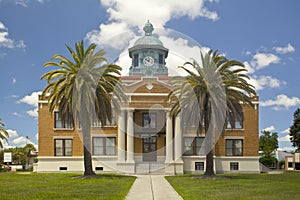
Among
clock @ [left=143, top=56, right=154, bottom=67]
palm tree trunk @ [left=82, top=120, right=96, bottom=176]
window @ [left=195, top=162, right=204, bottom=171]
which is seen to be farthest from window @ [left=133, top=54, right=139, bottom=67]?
window @ [left=195, top=162, right=204, bottom=171]

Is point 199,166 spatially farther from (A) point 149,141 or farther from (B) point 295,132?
(B) point 295,132

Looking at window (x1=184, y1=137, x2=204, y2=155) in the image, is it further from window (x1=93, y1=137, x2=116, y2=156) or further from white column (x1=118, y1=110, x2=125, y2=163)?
window (x1=93, y1=137, x2=116, y2=156)

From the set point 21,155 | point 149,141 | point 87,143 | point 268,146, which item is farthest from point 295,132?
point 21,155

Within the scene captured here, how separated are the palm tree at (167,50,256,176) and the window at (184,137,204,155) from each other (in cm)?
1252

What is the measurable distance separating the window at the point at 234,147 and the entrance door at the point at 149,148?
865 cm

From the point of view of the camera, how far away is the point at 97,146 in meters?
48.5

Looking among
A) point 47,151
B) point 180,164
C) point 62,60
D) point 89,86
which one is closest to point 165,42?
point 89,86

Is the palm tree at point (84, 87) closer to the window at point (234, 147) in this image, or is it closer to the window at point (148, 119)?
the window at point (148, 119)

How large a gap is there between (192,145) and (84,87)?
19.2 metres

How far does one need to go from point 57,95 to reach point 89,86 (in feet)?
9.15

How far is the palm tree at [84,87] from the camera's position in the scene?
110ft

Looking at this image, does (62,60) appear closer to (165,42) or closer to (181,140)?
(165,42)

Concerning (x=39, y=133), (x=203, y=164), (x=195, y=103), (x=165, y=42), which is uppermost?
(x=165, y=42)

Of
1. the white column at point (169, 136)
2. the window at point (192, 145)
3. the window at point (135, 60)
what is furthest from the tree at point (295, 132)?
the window at point (135, 60)
